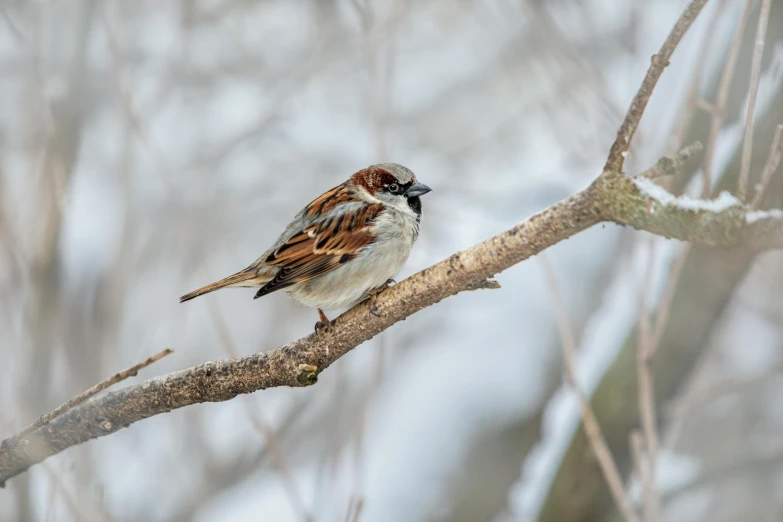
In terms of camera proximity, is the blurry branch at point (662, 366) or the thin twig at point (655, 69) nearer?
the thin twig at point (655, 69)

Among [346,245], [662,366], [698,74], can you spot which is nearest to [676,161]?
[698,74]

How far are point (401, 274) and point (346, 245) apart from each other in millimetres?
1634

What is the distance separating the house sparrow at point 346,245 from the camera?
8.29 ft

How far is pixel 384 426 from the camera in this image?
4723 millimetres

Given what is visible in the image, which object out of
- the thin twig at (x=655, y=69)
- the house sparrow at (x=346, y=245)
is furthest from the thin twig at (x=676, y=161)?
the house sparrow at (x=346, y=245)

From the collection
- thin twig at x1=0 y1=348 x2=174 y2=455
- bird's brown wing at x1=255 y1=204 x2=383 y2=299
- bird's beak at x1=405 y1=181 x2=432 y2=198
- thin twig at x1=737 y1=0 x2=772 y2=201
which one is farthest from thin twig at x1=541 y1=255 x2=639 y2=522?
thin twig at x1=0 y1=348 x2=174 y2=455

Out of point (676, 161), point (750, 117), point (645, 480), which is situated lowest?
point (645, 480)

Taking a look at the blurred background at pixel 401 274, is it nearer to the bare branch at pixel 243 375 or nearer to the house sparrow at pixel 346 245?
the house sparrow at pixel 346 245

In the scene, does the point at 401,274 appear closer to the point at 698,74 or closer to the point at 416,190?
the point at 416,190

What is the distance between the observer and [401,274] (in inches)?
167

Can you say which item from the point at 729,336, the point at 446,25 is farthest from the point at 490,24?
the point at 729,336

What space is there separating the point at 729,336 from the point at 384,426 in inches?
87.9

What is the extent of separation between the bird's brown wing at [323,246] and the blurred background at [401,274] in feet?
1.04

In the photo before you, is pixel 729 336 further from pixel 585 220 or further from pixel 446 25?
pixel 585 220
